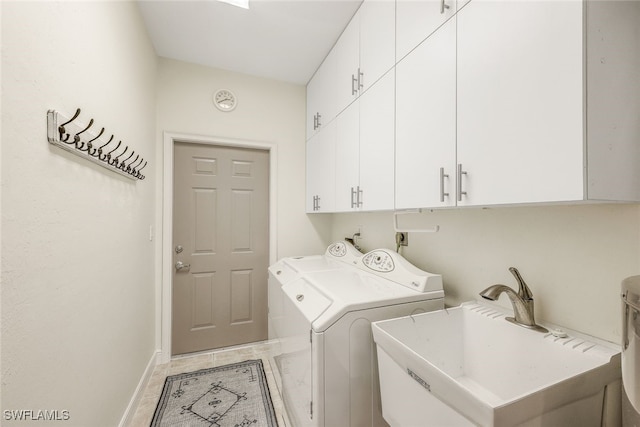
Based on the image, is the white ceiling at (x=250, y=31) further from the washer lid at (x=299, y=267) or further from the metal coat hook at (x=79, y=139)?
the washer lid at (x=299, y=267)

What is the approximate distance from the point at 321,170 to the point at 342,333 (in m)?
1.52

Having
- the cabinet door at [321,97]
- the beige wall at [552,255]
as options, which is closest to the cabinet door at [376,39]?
the cabinet door at [321,97]

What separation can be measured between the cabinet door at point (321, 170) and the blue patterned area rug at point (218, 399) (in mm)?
1499

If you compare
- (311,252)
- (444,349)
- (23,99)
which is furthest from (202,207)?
(444,349)

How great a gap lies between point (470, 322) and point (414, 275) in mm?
331

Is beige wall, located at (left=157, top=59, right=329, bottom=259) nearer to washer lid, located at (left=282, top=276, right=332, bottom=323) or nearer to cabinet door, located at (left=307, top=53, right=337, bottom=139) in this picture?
cabinet door, located at (left=307, top=53, right=337, bottom=139)

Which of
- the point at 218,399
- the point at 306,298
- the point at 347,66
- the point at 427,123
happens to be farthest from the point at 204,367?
the point at 347,66

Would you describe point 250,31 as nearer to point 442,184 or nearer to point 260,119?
point 260,119

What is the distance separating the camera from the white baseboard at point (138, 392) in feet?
5.23

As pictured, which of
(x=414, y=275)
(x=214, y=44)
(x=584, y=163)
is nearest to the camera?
(x=584, y=163)

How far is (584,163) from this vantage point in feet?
2.21

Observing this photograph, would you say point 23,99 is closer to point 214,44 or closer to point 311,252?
point 214,44

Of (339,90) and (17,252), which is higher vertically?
(339,90)

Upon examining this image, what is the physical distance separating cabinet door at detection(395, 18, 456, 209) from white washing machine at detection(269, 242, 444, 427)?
48cm
